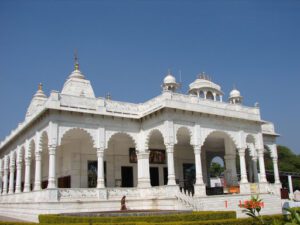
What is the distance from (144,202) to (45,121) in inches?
305

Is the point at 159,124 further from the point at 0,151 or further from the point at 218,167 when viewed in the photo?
the point at 218,167

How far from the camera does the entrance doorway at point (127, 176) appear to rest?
2502cm

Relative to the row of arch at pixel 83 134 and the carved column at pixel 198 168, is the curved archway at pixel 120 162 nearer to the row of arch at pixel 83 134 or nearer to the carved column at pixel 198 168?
the row of arch at pixel 83 134

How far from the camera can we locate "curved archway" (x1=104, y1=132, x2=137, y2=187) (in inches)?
966

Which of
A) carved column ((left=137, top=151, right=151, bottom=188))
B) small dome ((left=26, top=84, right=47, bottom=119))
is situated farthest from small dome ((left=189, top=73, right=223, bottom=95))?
small dome ((left=26, top=84, right=47, bottom=119))

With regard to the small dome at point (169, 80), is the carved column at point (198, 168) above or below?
below

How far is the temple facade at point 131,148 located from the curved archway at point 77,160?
7cm

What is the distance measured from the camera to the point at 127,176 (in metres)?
25.2

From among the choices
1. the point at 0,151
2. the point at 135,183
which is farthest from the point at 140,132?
the point at 0,151

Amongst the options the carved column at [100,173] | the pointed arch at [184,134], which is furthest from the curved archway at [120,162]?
the pointed arch at [184,134]

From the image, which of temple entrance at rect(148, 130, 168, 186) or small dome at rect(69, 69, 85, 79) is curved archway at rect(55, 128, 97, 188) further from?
small dome at rect(69, 69, 85, 79)

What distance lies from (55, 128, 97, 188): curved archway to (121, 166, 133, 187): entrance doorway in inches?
82.6

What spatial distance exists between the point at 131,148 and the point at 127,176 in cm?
209

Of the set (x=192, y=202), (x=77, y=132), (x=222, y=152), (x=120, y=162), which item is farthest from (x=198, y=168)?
(x=222, y=152)
